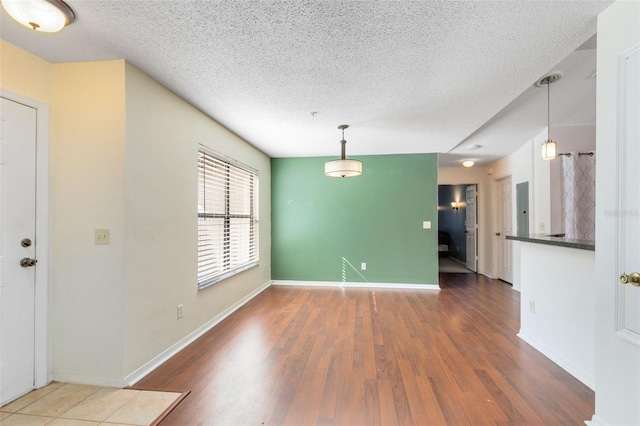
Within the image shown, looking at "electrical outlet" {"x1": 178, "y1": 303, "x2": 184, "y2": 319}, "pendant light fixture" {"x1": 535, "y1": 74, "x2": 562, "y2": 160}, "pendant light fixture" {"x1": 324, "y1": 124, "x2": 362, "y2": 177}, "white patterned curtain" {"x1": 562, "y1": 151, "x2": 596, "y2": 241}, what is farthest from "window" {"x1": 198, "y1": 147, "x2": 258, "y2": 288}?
"white patterned curtain" {"x1": 562, "y1": 151, "x2": 596, "y2": 241}

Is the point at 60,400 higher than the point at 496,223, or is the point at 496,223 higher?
the point at 496,223

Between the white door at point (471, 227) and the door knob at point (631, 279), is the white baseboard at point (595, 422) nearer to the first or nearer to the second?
the door knob at point (631, 279)

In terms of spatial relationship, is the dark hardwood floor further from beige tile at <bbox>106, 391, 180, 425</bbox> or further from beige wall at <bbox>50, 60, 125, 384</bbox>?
beige wall at <bbox>50, 60, 125, 384</bbox>

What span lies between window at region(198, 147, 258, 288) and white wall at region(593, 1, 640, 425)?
3196mm

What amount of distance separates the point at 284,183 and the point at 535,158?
411cm

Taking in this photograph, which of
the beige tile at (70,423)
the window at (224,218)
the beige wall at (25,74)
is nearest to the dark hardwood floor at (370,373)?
the beige tile at (70,423)

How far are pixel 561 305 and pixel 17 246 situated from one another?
4172 millimetres

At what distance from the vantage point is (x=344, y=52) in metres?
1.88

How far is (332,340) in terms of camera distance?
2.78 metres

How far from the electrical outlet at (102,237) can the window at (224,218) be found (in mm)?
1013

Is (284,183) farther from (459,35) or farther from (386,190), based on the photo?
(459,35)

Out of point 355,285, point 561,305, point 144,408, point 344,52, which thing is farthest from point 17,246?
point 355,285

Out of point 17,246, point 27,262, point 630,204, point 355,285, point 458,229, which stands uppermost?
point 630,204

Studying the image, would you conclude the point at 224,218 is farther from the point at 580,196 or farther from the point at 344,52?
the point at 580,196
